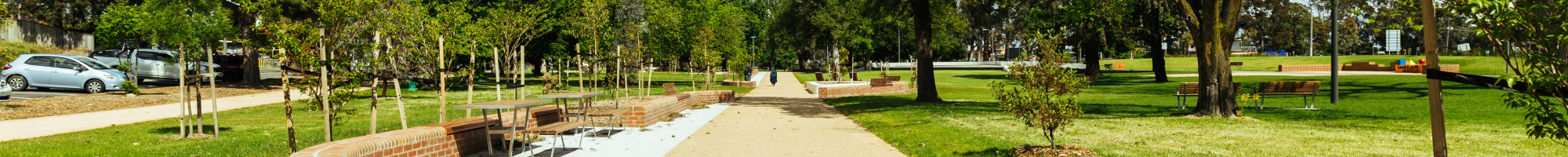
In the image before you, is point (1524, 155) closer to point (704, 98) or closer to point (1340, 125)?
point (1340, 125)

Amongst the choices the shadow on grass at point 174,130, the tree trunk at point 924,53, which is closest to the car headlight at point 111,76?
the shadow on grass at point 174,130

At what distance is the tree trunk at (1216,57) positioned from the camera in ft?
48.1

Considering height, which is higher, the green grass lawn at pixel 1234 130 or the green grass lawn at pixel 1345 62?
the green grass lawn at pixel 1345 62

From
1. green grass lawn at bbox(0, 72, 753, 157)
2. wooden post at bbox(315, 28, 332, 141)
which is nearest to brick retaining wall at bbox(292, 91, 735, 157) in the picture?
Result: wooden post at bbox(315, 28, 332, 141)

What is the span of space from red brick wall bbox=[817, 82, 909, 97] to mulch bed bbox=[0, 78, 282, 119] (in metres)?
13.5

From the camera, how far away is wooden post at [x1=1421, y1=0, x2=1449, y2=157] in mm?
5945

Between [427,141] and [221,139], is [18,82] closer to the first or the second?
[221,139]

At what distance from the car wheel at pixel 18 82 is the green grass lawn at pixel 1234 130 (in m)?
18.3

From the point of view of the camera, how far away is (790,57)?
110 meters

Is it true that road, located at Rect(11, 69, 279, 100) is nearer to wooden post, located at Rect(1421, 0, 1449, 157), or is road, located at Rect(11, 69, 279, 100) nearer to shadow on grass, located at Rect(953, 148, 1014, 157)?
shadow on grass, located at Rect(953, 148, 1014, 157)

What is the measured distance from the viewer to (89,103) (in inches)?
764

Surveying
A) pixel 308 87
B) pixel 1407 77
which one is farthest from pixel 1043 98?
pixel 1407 77

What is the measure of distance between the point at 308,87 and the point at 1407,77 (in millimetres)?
34869

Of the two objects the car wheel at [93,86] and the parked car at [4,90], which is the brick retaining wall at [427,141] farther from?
the car wheel at [93,86]
